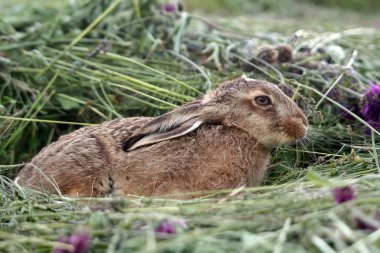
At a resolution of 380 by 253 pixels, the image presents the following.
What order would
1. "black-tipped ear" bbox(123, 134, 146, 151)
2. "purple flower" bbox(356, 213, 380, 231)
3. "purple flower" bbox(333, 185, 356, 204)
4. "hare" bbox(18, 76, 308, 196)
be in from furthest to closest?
"black-tipped ear" bbox(123, 134, 146, 151) → "hare" bbox(18, 76, 308, 196) → "purple flower" bbox(333, 185, 356, 204) → "purple flower" bbox(356, 213, 380, 231)

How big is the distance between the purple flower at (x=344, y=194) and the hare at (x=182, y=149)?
1401mm

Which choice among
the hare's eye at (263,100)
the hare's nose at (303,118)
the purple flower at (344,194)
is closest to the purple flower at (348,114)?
the hare's nose at (303,118)

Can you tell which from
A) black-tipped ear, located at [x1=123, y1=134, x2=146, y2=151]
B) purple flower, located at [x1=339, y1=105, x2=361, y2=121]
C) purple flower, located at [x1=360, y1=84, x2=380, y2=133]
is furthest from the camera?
purple flower, located at [x1=339, y1=105, x2=361, y2=121]

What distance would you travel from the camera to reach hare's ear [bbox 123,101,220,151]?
15.8 ft

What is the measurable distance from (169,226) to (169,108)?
2561mm

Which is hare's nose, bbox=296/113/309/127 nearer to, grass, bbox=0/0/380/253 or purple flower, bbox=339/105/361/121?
grass, bbox=0/0/380/253

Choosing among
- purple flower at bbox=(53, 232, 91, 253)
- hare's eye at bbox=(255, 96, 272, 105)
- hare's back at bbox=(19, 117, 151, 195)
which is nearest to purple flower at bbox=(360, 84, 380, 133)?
hare's eye at bbox=(255, 96, 272, 105)

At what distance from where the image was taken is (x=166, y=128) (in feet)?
15.9

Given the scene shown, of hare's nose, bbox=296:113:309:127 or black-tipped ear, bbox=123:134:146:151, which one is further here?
hare's nose, bbox=296:113:309:127

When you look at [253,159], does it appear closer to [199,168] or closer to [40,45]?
[199,168]

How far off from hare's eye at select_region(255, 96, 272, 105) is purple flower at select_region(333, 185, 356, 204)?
1657 millimetres

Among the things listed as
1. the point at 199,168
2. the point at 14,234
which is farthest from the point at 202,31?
the point at 14,234

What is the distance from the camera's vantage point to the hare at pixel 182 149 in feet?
15.5

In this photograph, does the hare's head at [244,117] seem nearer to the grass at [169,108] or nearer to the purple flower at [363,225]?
the grass at [169,108]
